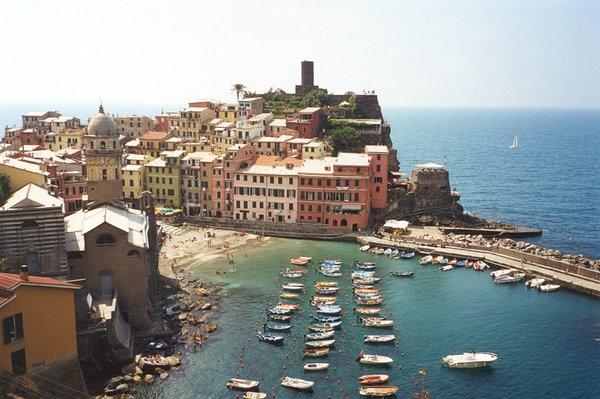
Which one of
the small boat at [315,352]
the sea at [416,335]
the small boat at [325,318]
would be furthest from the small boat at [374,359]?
the small boat at [325,318]

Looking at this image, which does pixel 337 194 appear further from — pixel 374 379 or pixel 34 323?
pixel 34 323

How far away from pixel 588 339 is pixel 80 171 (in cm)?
6773

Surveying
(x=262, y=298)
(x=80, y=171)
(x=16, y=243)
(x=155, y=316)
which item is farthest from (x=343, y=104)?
(x=16, y=243)

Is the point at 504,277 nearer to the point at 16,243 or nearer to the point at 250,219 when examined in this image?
the point at 250,219

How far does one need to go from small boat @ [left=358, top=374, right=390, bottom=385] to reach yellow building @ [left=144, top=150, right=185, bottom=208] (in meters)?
57.2

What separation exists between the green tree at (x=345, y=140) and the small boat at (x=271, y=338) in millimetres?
56674

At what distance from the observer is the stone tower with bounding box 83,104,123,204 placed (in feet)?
205

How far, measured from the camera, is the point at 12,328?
38281 millimetres

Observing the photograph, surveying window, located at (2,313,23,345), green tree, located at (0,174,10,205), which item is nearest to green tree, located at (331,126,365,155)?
green tree, located at (0,174,10,205)

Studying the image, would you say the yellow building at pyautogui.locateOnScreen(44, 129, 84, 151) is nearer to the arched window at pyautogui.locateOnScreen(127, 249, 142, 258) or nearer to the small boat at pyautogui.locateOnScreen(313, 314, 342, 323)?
the arched window at pyautogui.locateOnScreen(127, 249, 142, 258)

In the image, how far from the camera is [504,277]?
70.8 m

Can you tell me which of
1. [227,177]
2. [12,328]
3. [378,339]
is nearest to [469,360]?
[378,339]

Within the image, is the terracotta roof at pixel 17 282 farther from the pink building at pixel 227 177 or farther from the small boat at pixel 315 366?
the pink building at pixel 227 177

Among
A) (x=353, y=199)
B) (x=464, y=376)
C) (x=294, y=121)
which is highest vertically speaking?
(x=294, y=121)
